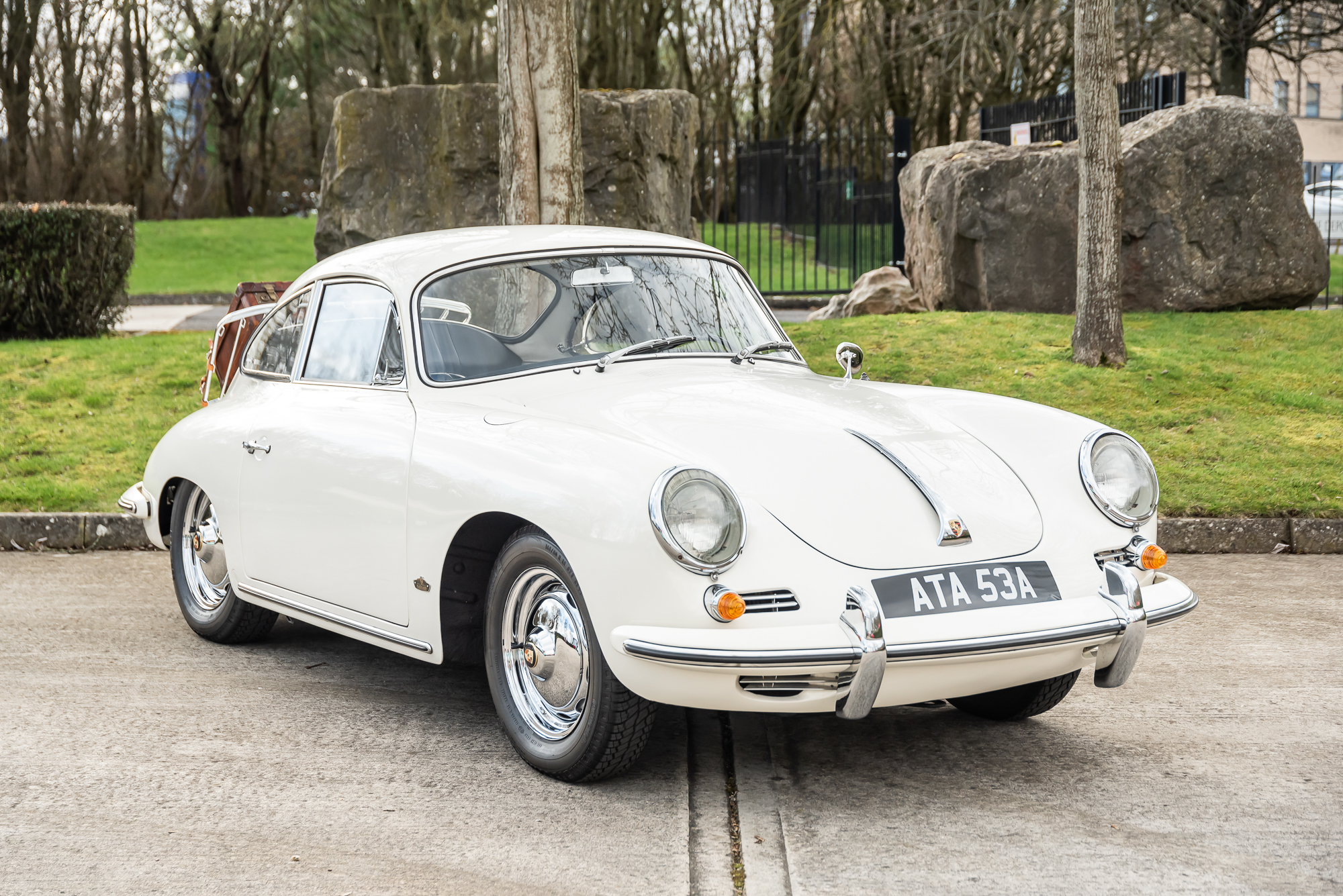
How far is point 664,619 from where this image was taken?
10.8 ft

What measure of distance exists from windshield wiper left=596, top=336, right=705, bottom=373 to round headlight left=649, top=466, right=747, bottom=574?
1.04m

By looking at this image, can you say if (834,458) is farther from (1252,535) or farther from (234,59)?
(234,59)

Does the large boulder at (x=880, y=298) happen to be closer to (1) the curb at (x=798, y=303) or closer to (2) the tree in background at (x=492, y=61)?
(1) the curb at (x=798, y=303)

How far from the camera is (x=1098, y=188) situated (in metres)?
9.59

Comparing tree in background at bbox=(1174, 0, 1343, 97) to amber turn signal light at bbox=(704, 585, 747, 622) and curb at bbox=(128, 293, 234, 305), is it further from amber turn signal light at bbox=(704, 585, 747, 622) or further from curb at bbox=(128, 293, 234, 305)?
amber turn signal light at bbox=(704, 585, 747, 622)

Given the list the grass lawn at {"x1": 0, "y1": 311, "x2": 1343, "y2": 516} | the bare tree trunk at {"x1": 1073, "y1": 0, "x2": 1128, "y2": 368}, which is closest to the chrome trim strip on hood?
the grass lawn at {"x1": 0, "y1": 311, "x2": 1343, "y2": 516}

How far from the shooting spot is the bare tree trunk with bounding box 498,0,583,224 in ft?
28.1

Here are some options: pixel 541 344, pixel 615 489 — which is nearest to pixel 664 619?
pixel 615 489

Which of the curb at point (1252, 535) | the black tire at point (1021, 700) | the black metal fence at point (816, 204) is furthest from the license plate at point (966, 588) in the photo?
the black metal fence at point (816, 204)

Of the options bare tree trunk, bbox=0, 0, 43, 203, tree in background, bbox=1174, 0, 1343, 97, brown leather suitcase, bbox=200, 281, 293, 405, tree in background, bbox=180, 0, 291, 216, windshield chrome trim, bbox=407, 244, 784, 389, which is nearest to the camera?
windshield chrome trim, bbox=407, 244, 784, 389

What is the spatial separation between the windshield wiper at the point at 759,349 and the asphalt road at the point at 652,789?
1226 millimetres

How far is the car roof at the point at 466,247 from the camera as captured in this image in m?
4.60

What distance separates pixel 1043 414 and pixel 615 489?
1.51m

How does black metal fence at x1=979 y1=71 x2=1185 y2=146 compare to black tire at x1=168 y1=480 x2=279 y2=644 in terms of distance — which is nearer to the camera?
black tire at x1=168 y1=480 x2=279 y2=644
